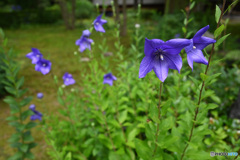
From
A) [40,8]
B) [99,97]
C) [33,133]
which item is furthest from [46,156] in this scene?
[40,8]

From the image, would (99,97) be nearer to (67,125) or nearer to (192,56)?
(67,125)

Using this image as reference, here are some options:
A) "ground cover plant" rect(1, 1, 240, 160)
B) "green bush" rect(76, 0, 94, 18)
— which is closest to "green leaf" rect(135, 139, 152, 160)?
"ground cover plant" rect(1, 1, 240, 160)

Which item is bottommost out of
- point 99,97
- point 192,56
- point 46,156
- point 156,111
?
→ point 46,156

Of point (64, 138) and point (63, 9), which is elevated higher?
point (63, 9)

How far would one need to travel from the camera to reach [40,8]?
14648mm

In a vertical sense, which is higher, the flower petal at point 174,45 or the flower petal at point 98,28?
the flower petal at point 174,45

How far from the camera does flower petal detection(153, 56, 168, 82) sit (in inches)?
29.8

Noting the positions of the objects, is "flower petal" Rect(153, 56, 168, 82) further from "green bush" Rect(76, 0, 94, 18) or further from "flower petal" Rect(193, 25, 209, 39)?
"green bush" Rect(76, 0, 94, 18)

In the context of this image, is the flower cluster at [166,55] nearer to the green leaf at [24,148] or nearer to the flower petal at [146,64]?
the flower petal at [146,64]

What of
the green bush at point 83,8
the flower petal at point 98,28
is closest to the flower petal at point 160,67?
the flower petal at point 98,28

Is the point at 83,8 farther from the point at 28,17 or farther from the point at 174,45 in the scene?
the point at 174,45

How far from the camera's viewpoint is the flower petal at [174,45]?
2.25 feet

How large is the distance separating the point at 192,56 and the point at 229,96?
253 centimetres

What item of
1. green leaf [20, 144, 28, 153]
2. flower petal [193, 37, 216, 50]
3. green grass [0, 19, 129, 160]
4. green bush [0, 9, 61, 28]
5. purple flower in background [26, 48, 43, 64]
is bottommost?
green grass [0, 19, 129, 160]
